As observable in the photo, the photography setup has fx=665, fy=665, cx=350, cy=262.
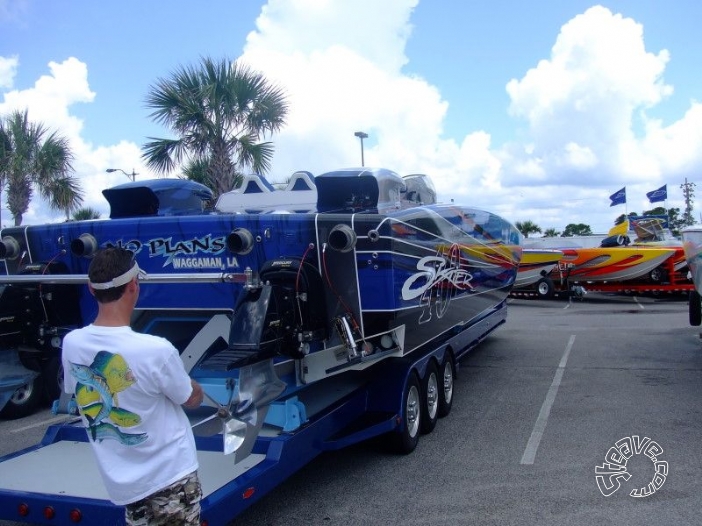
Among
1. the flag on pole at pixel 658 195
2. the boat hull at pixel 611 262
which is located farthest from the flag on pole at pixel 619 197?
the boat hull at pixel 611 262

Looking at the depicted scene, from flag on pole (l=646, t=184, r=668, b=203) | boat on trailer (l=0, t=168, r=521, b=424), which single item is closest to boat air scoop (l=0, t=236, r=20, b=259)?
boat on trailer (l=0, t=168, r=521, b=424)

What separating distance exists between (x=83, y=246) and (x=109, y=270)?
10.3 feet

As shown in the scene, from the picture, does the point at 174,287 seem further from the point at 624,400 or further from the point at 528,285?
the point at 528,285

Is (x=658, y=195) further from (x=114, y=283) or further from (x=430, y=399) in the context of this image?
(x=114, y=283)

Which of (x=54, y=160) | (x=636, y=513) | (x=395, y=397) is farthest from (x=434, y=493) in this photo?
(x=54, y=160)

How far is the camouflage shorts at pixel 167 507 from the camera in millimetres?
2744

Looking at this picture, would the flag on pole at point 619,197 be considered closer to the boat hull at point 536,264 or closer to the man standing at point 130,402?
the boat hull at point 536,264

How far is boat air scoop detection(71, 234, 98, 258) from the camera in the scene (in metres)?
5.58

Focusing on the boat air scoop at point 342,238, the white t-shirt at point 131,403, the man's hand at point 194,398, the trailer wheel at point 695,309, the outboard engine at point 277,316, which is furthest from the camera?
the trailer wheel at point 695,309

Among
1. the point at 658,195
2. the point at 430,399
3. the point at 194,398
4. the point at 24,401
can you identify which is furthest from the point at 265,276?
the point at 658,195

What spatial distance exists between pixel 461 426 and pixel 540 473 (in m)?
1.57

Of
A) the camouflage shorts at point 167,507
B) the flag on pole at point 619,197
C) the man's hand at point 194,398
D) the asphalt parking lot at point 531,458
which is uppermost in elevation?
the flag on pole at point 619,197

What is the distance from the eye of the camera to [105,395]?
275 cm

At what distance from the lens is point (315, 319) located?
498cm
